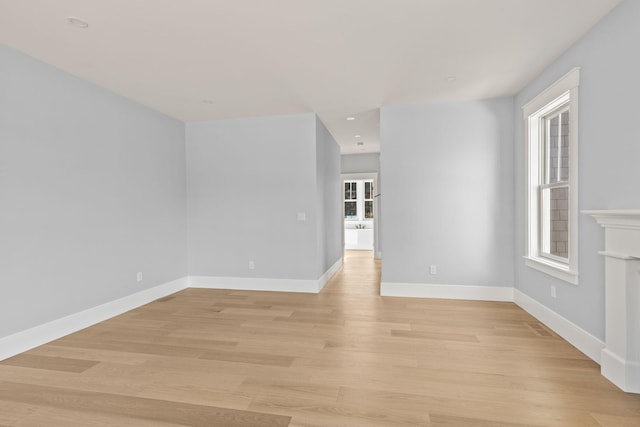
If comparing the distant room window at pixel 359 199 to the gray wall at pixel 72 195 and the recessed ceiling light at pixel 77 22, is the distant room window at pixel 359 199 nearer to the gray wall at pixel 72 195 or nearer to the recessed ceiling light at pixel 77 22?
the gray wall at pixel 72 195

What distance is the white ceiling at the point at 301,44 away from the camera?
7.54 ft

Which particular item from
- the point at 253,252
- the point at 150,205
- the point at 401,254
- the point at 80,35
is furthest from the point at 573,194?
the point at 150,205

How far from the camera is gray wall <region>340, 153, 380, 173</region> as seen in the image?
28.2ft

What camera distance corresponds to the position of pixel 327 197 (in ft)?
19.0

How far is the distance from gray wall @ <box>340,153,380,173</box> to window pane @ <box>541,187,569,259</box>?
510 cm

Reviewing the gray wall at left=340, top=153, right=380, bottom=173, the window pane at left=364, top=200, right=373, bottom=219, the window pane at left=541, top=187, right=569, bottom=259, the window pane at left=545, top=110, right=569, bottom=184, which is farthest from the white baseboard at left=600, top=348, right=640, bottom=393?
the window pane at left=364, top=200, right=373, bottom=219

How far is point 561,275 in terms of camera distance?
9.95 feet

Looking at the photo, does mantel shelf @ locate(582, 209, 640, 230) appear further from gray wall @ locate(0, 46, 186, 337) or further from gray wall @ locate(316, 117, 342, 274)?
gray wall @ locate(0, 46, 186, 337)

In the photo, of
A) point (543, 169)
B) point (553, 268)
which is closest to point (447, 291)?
point (553, 268)

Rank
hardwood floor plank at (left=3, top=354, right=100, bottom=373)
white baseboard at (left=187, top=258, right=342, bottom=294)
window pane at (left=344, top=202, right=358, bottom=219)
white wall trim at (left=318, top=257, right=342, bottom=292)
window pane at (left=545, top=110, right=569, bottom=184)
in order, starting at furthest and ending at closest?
window pane at (left=344, top=202, right=358, bottom=219)
white wall trim at (left=318, top=257, right=342, bottom=292)
white baseboard at (left=187, top=258, right=342, bottom=294)
window pane at (left=545, top=110, right=569, bottom=184)
hardwood floor plank at (left=3, top=354, right=100, bottom=373)

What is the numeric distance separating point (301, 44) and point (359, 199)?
275 inches

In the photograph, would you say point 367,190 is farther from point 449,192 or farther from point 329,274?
point 449,192

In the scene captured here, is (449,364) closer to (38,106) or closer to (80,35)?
(80,35)

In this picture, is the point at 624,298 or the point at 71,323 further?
the point at 71,323
